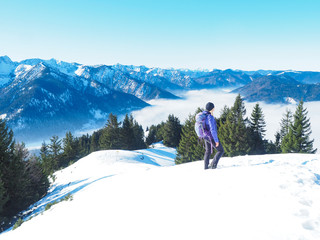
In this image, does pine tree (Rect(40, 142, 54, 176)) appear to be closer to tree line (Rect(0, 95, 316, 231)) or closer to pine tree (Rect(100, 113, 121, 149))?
tree line (Rect(0, 95, 316, 231))

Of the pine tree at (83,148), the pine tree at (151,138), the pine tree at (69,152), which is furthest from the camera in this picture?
the pine tree at (151,138)

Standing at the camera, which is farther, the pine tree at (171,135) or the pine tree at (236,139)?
the pine tree at (171,135)

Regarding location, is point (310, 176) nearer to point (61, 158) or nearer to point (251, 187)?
point (251, 187)

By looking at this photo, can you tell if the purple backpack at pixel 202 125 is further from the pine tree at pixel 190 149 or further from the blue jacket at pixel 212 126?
the pine tree at pixel 190 149

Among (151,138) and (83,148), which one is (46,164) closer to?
(83,148)

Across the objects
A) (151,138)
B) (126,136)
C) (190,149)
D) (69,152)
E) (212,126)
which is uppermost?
(212,126)

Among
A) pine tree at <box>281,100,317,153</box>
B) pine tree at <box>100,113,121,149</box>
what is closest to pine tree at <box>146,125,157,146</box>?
pine tree at <box>100,113,121,149</box>

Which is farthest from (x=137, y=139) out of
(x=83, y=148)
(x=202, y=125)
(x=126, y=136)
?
(x=202, y=125)

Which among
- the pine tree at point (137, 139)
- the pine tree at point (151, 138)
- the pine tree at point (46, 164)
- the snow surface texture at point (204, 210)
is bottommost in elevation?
the pine tree at point (151, 138)

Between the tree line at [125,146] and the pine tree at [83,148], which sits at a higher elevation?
the tree line at [125,146]

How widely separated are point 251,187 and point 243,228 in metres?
1.96

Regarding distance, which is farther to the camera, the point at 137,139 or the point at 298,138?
the point at 137,139

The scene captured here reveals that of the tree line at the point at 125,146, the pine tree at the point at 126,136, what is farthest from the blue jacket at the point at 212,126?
the pine tree at the point at 126,136

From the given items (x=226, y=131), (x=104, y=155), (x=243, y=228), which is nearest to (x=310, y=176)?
(x=243, y=228)
